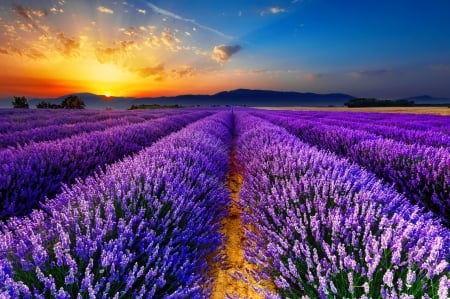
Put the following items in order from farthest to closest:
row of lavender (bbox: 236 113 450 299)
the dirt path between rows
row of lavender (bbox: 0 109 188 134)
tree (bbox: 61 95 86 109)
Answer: tree (bbox: 61 95 86 109) < row of lavender (bbox: 0 109 188 134) < the dirt path between rows < row of lavender (bbox: 236 113 450 299)

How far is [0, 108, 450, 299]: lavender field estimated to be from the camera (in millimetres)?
1160

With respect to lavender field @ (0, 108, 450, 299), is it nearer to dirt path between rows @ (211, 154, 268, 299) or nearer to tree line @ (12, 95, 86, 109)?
dirt path between rows @ (211, 154, 268, 299)

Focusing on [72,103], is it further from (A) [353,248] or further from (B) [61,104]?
(A) [353,248]

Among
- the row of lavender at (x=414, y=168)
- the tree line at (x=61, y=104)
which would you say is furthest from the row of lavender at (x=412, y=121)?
the tree line at (x=61, y=104)

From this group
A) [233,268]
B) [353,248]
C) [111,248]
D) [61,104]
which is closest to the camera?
[111,248]

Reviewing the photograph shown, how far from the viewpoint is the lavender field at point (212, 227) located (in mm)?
1160

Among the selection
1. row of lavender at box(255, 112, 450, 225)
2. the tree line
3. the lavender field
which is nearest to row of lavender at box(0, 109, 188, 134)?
the lavender field

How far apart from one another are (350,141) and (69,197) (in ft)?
14.9

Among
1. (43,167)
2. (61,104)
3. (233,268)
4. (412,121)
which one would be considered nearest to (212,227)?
(233,268)

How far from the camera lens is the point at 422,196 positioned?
9.36ft

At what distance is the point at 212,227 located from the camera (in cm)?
209

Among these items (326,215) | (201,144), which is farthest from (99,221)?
(201,144)

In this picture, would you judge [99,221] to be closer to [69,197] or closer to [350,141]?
Answer: [69,197]

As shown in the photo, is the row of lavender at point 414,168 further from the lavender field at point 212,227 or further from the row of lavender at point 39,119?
the row of lavender at point 39,119
